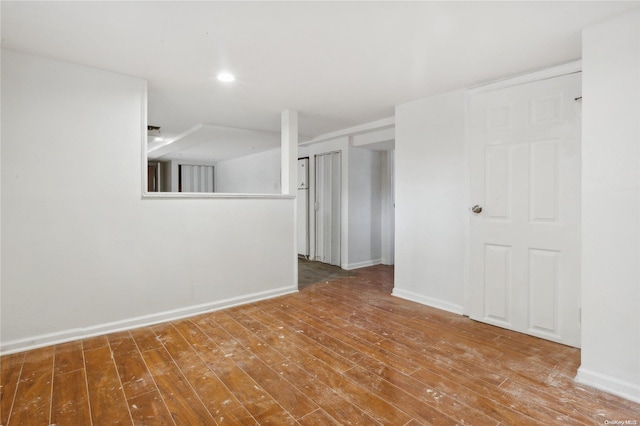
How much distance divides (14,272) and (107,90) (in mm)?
1610

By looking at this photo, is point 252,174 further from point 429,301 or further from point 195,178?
point 429,301

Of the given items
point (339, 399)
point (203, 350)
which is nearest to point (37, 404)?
point (203, 350)

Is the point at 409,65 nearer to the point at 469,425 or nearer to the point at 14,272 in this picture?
the point at 469,425

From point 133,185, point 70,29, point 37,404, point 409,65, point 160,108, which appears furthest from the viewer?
point 160,108

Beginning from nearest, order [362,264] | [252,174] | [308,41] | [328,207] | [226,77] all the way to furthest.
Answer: [308,41]
[226,77]
[362,264]
[328,207]
[252,174]

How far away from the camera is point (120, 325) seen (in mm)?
2844

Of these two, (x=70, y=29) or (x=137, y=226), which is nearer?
(x=70, y=29)

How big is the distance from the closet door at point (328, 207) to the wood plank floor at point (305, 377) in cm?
270

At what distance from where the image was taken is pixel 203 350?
8.08ft

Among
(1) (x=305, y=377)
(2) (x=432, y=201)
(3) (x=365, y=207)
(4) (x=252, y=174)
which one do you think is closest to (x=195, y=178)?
(4) (x=252, y=174)

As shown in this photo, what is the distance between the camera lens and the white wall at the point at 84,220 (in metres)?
2.43

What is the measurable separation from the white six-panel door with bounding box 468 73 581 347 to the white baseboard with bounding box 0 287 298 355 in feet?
7.91

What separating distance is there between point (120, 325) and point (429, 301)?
304 centimetres

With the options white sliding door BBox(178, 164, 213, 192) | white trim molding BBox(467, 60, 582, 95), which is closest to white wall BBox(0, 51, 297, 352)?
white trim molding BBox(467, 60, 582, 95)
